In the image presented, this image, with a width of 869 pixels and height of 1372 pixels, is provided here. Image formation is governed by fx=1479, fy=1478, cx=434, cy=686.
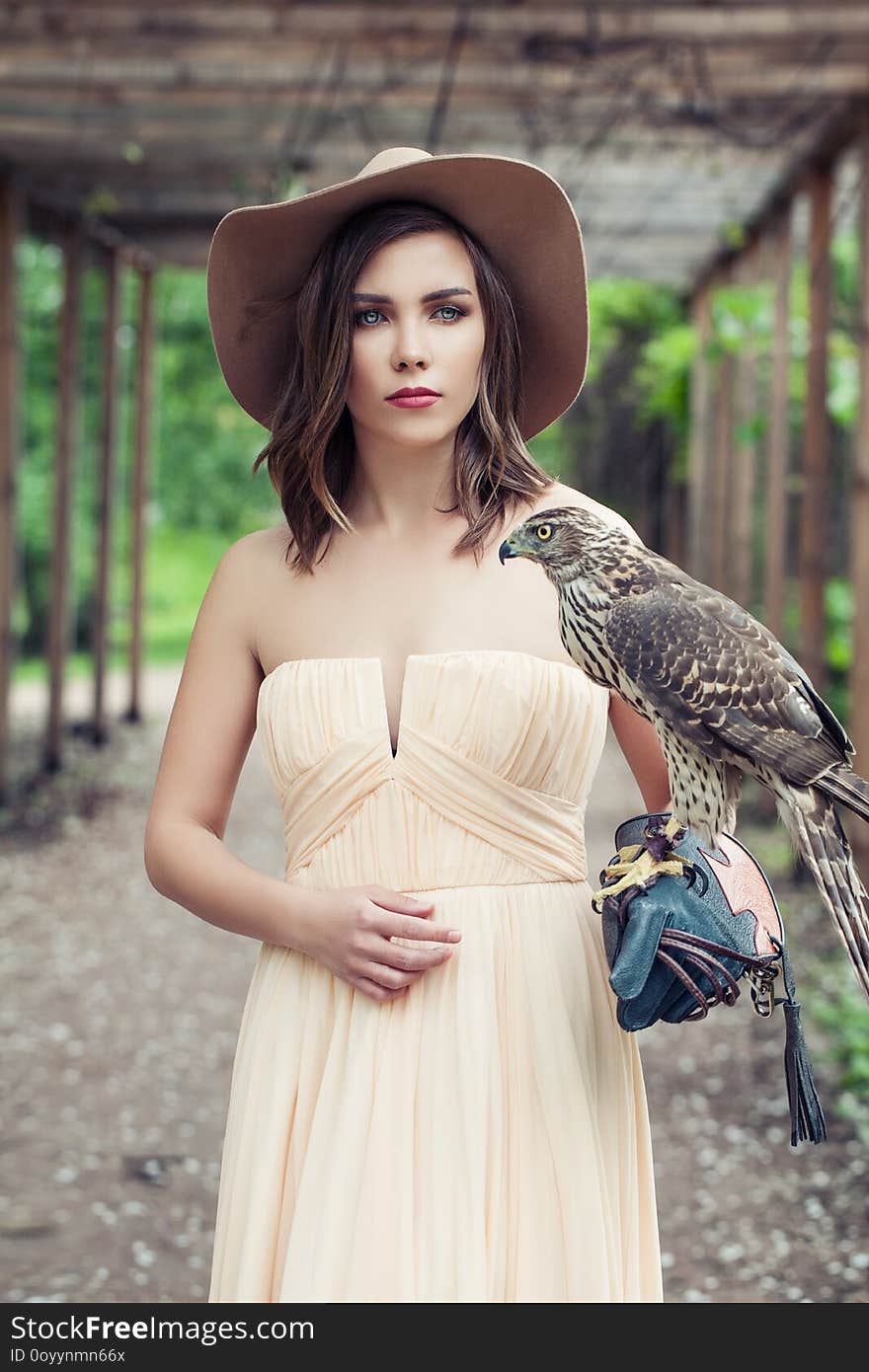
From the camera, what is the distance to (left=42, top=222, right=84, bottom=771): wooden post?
1062 cm

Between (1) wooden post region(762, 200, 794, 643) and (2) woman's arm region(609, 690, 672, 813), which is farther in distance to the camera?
(1) wooden post region(762, 200, 794, 643)

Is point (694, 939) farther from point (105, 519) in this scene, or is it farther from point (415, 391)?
point (105, 519)

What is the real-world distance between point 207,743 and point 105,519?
1052 cm

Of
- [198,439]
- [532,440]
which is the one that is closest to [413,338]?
[532,440]

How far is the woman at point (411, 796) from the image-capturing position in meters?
1.83

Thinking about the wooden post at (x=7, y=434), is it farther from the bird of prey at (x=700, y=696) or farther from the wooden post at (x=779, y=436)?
the bird of prey at (x=700, y=696)

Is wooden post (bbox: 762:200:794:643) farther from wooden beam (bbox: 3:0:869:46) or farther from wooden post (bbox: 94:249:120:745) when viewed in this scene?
wooden post (bbox: 94:249:120:745)

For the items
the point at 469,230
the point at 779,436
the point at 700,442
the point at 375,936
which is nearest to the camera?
the point at 375,936

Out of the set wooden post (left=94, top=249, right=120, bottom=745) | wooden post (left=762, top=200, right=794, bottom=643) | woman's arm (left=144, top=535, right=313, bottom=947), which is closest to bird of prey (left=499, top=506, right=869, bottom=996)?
woman's arm (left=144, top=535, right=313, bottom=947)

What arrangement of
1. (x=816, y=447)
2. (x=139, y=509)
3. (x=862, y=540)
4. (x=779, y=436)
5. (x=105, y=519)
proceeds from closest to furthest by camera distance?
1. (x=862, y=540)
2. (x=816, y=447)
3. (x=779, y=436)
4. (x=105, y=519)
5. (x=139, y=509)

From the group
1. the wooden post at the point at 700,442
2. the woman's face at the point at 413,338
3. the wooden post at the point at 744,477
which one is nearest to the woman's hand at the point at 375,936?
the woman's face at the point at 413,338

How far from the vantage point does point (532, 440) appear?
6.45 metres

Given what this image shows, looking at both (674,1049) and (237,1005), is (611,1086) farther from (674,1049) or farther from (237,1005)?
(237,1005)

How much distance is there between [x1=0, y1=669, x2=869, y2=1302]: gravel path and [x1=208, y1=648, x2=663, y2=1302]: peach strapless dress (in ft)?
7.52
